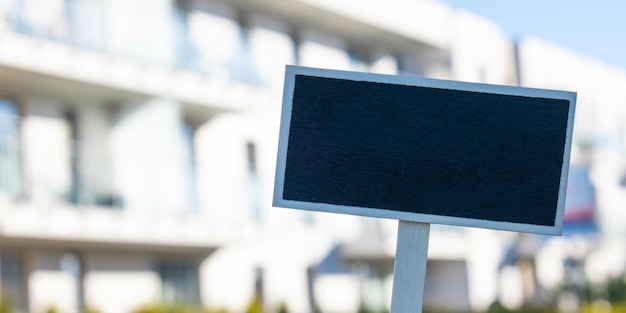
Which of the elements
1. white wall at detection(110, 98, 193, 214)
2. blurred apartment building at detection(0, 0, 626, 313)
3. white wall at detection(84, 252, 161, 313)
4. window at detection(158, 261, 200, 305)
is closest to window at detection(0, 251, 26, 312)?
blurred apartment building at detection(0, 0, 626, 313)

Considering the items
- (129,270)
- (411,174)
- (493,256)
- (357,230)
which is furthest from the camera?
(493,256)

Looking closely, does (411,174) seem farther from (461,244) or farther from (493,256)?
(493,256)

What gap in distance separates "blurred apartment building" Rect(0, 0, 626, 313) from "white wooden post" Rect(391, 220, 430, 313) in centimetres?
1338

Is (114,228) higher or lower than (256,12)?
lower

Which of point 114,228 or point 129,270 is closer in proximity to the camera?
point 114,228

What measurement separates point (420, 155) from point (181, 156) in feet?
57.7

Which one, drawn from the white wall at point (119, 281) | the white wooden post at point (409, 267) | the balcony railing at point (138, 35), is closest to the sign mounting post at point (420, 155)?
the white wooden post at point (409, 267)

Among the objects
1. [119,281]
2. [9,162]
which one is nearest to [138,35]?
[9,162]

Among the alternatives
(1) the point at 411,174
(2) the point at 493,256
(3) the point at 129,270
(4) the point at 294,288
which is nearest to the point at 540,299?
(2) the point at 493,256

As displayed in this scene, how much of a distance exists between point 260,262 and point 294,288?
1598 mm

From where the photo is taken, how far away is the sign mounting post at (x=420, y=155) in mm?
3338

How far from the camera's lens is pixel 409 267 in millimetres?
3357

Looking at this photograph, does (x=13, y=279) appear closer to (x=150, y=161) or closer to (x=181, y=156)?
(x=150, y=161)

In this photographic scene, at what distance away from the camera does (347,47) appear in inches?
1081
